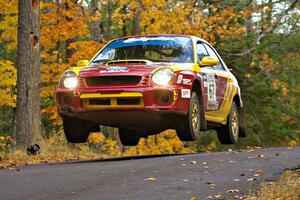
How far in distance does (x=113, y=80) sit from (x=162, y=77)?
0.82 meters

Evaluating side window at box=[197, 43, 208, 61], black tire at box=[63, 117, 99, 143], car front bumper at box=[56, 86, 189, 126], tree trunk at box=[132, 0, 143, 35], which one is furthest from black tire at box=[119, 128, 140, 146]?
tree trunk at box=[132, 0, 143, 35]

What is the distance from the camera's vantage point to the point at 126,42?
1239 cm

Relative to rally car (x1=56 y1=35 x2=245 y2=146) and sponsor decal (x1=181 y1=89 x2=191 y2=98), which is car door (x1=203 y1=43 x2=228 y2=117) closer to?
rally car (x1=56 y1=35 x2=245 y2=146)

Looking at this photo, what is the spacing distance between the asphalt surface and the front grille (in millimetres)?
1345

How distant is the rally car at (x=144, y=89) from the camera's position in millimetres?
10648

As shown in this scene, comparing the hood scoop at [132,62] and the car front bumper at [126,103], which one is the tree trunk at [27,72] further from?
the hood scoop at [132,62]

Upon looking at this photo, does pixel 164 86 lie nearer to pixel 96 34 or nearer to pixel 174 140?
pixel 96 34

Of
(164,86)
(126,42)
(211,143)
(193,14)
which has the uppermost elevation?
(193,14)

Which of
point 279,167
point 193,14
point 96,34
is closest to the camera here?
point 279,167

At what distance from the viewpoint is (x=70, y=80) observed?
11141mm

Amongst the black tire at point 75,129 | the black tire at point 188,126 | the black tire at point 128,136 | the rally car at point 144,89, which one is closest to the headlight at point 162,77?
the rally car at point 144,89

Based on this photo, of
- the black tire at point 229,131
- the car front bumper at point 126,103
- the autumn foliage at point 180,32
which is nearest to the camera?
the car front bumper at point 126,103

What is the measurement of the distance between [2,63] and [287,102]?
20.0 m

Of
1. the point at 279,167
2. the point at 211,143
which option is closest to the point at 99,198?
the point at 279,167
